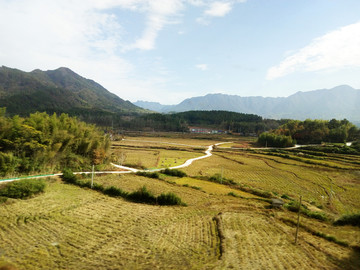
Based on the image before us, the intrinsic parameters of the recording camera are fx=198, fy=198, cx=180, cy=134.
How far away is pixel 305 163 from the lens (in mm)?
52844

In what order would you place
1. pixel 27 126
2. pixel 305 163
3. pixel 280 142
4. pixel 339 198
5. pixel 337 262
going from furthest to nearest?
pixel 280 142 → pixel 305 163 → pixel 339 198 → pixel 27 126 → pixel 337 262

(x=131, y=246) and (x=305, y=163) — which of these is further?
(x=305, y=163)

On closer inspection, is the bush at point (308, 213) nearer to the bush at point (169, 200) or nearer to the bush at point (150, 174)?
the bush at point (169, 200)

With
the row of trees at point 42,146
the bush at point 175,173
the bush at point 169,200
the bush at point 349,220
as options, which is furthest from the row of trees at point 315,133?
the bush at point 169,200

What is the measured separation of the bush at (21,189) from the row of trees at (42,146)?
21.7ft

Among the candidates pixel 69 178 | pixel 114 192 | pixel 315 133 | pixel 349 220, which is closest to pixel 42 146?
pixel 69 178

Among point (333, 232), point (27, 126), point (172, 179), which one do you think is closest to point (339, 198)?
point (333, 232)

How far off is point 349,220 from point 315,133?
8945 centimetres

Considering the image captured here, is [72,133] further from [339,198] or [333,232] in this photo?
[339,198]

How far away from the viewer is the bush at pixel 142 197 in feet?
73.0

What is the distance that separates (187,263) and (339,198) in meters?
29.2

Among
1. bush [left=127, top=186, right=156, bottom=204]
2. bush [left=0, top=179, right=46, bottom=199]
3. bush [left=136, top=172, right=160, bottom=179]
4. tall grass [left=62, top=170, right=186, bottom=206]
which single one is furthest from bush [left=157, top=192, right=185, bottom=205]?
bush [left=0, top=179, right=46, bottom=199]

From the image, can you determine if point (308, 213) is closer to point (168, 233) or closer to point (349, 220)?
point (349, 220)

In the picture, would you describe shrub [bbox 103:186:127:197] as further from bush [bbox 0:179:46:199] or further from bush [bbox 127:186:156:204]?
bush [bbox 0:179:46:199]
